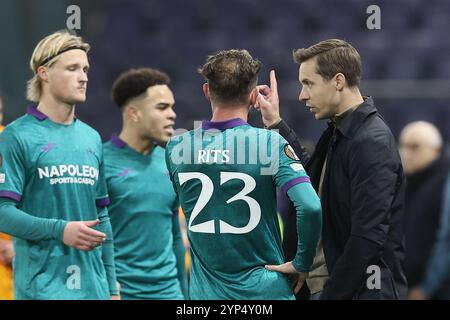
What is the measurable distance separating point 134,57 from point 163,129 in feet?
14.8

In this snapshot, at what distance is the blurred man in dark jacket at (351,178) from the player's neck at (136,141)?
124 centimetres

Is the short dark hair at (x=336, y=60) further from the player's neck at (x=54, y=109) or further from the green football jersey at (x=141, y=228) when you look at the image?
the green football jersey at (x=141, y=228)

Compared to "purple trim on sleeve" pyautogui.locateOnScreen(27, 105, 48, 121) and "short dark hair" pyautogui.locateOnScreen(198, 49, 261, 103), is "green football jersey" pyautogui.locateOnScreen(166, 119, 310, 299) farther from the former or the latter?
"purple trim on sleeve" pyautogui.locateOnScreen(27, 105, 48, 121)

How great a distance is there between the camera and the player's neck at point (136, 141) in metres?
5.44

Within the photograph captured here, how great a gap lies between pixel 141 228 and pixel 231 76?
4.88 ft

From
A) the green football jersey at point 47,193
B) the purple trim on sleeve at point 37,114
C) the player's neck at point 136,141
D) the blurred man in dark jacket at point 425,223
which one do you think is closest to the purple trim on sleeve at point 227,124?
the green football jersey at point 47,193

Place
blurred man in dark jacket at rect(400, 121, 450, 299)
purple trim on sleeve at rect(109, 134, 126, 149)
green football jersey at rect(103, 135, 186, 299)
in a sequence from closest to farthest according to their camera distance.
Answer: green football jersey at rect(103, 135, 186, 299) → purple trim on sleeve at rect(109, 134, 126, 149) → blurred man in dark jacket at rect(400, 121, 450, 299)

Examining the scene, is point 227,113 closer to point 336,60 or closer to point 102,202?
point 336,60

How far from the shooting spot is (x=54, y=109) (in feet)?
15.2

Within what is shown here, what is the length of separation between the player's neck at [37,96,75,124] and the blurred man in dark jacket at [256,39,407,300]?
0.97 meters

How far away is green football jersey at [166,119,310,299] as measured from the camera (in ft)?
12.9

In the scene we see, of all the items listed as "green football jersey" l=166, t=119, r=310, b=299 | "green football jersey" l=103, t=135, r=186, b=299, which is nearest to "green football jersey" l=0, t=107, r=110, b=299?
"green football jersey" l=103, t=135, r=186, b=299
